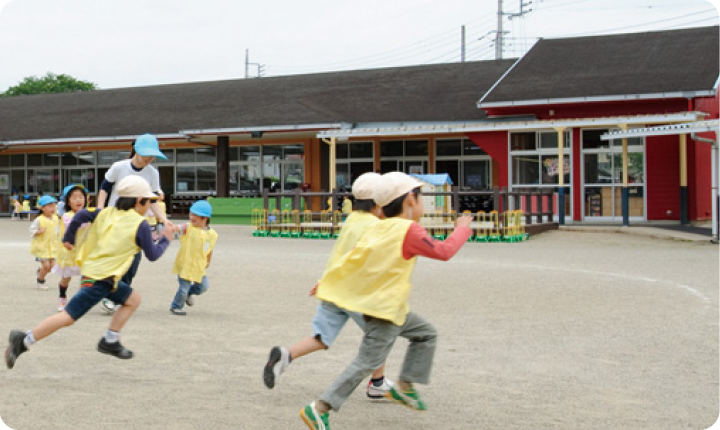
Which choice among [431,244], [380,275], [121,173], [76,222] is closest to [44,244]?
[121,173]

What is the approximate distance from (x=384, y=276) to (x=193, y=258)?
4547mm

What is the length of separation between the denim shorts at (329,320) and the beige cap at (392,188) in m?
0.69

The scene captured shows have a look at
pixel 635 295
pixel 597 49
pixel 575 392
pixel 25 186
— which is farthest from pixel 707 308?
pixel 25 186

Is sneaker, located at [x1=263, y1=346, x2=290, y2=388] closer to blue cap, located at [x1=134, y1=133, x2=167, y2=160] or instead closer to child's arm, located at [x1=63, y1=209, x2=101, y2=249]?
child's arm, located at [x1=63, y1=209, x2=101, y2=249]

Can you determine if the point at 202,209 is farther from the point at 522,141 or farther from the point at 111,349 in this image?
the point at 522,141

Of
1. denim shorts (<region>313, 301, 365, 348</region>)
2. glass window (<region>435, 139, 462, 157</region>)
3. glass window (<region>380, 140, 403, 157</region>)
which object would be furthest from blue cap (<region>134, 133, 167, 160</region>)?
glass window (<region>380, 140, 403, 157</region>)

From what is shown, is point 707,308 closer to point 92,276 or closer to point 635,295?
point 635,295

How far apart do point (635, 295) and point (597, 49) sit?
62.6 ft

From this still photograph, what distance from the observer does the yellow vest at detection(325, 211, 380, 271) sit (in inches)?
217

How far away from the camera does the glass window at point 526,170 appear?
25609mm

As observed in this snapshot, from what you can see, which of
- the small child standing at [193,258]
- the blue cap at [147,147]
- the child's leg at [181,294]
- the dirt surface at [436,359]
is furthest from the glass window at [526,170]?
the blue cap at [147,147]

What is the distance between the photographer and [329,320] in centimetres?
512

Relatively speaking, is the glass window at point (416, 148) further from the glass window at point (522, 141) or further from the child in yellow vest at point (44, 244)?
the child in yellow vest at point (44, 244)

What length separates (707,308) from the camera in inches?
363
